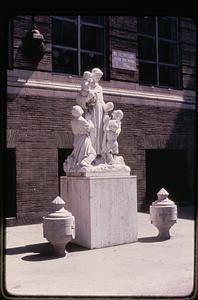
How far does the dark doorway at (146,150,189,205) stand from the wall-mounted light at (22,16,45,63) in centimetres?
499

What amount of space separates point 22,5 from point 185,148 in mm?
11879

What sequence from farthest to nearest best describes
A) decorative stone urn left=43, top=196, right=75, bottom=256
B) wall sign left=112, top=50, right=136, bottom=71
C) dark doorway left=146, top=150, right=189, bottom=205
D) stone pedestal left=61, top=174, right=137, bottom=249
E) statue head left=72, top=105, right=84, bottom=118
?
dark doorway left=146, top=150, right=189, bottom=205 < wall sign left=112, top=50, right=136, bottom=71 < statue head left=72, top=105, right=84, bottom=118 < stone pedestal left=61, top=174, right=137, bottom=249 < decorative stone urn left=43, top=196, right=75, bottom=256

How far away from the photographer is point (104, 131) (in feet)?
26.6

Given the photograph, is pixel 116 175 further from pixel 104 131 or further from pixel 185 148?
pixel 185 148

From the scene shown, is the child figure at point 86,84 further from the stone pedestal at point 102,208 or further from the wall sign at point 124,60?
the wall sign at point 124,60

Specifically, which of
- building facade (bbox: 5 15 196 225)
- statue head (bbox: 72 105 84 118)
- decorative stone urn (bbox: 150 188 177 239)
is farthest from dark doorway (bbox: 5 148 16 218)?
decorative stone urn (bbox: 150 188 177 239)

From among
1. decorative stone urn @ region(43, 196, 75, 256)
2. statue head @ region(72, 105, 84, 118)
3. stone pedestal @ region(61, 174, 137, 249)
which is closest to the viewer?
decorative stone urn @ region(43, 196, 75, 256)

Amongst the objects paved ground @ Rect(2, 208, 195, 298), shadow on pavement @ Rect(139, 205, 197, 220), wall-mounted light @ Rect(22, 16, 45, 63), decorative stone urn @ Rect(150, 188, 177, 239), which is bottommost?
shadow on pavement @ Rect(139, 205, 197, 220)

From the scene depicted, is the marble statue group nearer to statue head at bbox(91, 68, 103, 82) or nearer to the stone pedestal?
statue head at bbox(91, 68, 103, 82)

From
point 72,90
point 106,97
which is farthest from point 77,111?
point 106,97

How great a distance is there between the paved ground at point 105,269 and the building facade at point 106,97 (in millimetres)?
2938

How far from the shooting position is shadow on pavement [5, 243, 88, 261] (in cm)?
666

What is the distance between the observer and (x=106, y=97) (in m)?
12.8

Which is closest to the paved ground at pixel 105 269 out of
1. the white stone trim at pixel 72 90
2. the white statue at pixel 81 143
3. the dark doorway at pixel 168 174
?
the white statue at pixel 81 143
